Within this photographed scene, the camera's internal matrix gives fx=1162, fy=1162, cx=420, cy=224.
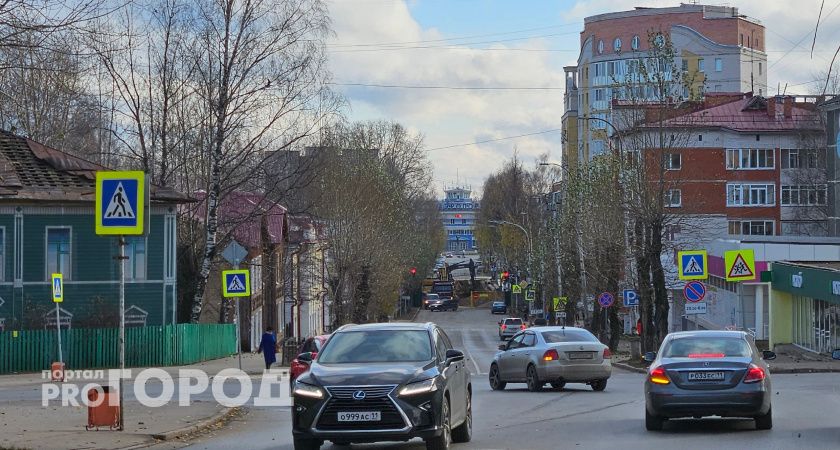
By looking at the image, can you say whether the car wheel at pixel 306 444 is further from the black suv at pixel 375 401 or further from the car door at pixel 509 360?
the car door at pixel 509 360

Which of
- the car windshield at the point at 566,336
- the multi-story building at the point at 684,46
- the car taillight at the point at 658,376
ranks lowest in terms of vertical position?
the car windshield at the point at 566,336

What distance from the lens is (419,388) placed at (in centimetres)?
1296

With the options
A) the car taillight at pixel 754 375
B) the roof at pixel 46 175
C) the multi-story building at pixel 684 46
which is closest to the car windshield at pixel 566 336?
the car taillight at pixel 754 375

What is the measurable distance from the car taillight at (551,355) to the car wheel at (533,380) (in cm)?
39

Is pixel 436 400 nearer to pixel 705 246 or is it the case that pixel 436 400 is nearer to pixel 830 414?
pixel 830 414

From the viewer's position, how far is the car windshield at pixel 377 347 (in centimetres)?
1403

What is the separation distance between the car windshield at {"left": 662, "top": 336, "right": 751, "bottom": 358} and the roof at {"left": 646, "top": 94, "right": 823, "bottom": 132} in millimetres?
63215

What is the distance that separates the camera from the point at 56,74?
13.9 m

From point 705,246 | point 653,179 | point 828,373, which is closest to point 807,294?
point 653,179

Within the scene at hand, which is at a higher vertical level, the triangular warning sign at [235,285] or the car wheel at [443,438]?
the triangular warning sign at [235,285]

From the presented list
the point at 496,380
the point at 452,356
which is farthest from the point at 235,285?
the point at 452,356

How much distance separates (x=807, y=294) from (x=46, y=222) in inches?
1097

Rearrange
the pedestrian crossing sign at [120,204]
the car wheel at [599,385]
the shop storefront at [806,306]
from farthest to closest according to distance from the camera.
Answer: the shop storefront at [806,306], the car wheel at [599,385], the pedestrian crossing sign at [120,204]

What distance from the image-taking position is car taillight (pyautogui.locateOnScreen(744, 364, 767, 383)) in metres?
15.5
